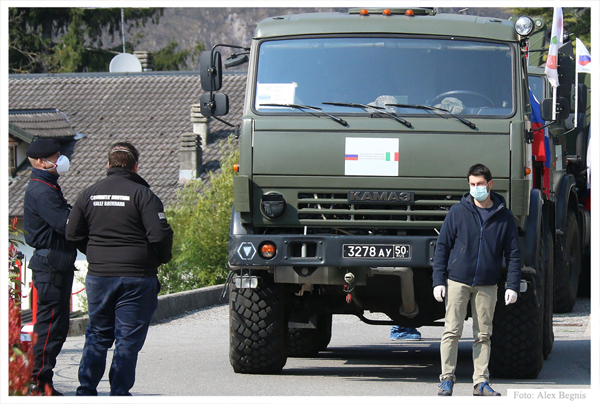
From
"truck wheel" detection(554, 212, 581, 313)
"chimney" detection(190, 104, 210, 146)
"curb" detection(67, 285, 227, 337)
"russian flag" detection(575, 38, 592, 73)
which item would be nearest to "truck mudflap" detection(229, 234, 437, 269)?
"curb" detection(67, 285, 227, 337)

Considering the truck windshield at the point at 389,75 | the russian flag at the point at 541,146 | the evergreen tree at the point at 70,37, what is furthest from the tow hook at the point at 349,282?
the evergreen tree at the point at 70,37

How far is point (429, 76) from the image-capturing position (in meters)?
7.98

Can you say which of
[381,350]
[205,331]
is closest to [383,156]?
[381,350]

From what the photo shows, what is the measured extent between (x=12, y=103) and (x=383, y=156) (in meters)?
28.4

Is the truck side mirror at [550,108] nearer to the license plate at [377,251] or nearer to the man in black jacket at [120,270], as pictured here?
the license plate at [377,251]

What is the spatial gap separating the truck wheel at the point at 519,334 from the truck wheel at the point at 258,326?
5.98ft

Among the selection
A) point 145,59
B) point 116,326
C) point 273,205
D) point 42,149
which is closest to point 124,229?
A: point 116,326

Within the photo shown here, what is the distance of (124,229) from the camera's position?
630 cm

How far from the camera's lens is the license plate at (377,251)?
7.52 meters

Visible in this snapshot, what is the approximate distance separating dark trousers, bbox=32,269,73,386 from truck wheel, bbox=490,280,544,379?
349cm

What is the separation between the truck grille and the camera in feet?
25.3

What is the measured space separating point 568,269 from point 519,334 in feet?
17.5

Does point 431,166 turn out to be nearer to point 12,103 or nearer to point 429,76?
point 429,76
